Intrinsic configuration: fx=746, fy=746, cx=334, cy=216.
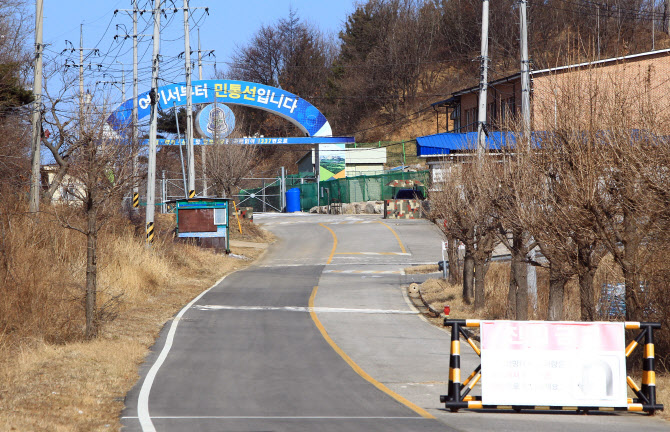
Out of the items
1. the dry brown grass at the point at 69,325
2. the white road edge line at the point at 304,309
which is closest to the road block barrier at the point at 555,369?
the dry brown grass at the point at 69,325

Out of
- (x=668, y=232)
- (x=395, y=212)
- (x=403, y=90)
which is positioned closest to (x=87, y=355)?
(x=668, y=232)

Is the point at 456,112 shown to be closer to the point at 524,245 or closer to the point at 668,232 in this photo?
the point at 524,245

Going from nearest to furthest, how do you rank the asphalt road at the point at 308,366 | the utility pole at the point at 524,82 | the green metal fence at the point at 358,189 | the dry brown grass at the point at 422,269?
1. the asphalt road at the point at 308,366
2. the utility pole at the point at 524,82
3. the dry brown grass at the point at 422,269
4. the green metal fence at the point at 358,189

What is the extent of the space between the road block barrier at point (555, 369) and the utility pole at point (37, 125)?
13.5 meters

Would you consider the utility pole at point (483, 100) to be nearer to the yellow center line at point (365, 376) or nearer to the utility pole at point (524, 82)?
the utility pole at point (524, 82)

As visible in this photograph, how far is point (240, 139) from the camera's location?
52.7m

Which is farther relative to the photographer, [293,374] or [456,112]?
[456,112]

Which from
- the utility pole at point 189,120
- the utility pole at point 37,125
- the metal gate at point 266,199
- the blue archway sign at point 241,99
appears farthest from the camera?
the metal gate at point 266,199

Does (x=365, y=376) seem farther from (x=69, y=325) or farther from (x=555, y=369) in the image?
(x=69, y=325)

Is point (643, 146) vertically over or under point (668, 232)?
over

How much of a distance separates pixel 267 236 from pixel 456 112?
66.8 feet

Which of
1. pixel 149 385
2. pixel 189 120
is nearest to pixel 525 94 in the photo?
pixel 149 385

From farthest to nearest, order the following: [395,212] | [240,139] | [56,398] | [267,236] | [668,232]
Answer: [240,139] → [395,212] → [267,236] → [668,232] → [56,398]

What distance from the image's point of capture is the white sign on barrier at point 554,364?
906cm
